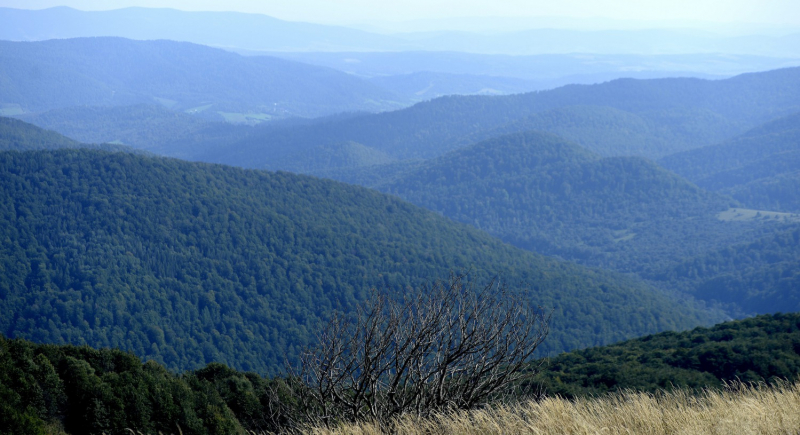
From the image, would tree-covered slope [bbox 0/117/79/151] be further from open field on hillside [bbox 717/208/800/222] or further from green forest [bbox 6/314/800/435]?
open field on hillside [bbox 717/208/800/222]

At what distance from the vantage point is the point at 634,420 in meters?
8.02

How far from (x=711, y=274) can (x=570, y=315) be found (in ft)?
176

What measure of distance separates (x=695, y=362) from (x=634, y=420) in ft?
88.3

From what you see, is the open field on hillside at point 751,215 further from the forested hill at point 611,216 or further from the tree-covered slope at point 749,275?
the tree-covered slope at point 749,275

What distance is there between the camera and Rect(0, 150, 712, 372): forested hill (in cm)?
7194

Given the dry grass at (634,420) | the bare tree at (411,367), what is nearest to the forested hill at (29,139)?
the bare tree at (411,367)

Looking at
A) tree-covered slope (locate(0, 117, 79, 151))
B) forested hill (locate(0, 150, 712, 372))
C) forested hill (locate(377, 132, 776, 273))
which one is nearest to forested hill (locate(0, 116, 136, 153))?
tree-covered slope (locate(0, 117, 79, 151))

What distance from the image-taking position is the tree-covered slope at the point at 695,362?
28.0 meters

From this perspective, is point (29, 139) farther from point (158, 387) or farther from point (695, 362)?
point (695, 362)

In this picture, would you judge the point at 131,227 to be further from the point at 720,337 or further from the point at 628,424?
the point at 628,424

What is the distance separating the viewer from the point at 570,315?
279ft

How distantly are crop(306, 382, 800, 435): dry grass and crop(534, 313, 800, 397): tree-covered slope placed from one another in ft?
51.9

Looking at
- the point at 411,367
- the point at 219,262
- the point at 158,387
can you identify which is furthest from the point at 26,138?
the point at 411,367

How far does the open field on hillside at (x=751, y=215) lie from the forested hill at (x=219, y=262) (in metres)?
65.7
